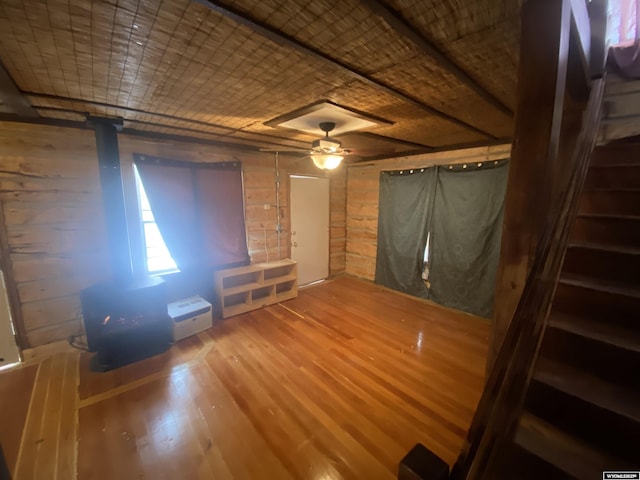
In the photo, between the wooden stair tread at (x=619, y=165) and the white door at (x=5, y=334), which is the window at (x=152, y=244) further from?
the wooden stair tread at (x=619, y=165)

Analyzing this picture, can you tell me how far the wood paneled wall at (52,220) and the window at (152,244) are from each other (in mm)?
99

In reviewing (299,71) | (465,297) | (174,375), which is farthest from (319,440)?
(465,297)

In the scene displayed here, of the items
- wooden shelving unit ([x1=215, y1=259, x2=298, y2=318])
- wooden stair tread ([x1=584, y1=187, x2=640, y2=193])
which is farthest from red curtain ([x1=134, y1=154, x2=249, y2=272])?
wooden stair tread ([x1=584, y1=187, x2=640, y2=193])

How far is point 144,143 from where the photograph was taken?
10.0ft

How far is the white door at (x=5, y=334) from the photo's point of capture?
7.92 feet

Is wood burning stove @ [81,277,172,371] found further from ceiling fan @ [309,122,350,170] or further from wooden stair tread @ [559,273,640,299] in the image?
wooden stair tread @ [559,273,640,299]

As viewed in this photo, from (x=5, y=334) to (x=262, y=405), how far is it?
8.60 ft

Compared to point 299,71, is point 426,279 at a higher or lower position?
lower

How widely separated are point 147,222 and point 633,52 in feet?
18.5

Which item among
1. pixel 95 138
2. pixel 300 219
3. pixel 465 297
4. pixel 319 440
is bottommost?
pixel 319 440

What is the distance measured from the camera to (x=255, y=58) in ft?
4.60

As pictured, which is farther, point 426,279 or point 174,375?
point 426,279

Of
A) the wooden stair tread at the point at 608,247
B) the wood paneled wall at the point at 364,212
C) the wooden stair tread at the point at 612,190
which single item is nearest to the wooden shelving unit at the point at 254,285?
the wood paneled wall at the point at 364,212

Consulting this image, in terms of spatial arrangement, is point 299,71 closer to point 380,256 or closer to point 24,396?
point 24,396
